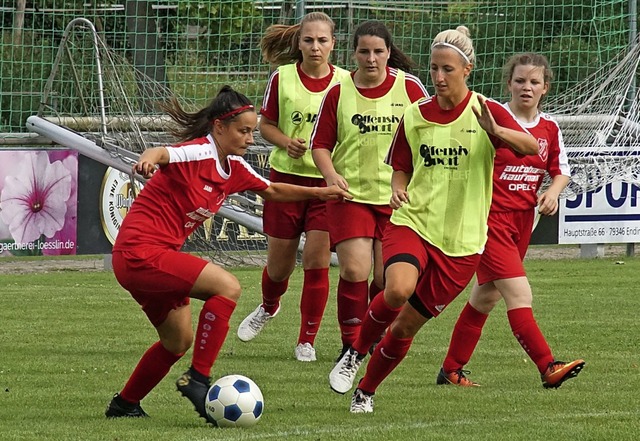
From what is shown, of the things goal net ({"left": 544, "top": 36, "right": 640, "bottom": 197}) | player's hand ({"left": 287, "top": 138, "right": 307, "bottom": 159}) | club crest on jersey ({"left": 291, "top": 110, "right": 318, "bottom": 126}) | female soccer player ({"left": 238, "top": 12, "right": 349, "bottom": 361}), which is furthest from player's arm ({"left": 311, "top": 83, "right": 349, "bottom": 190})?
goal net ({"left": 544, "top": 36, "right": 640, "bottom": 197})

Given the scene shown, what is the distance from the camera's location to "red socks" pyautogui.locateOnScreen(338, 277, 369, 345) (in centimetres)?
788

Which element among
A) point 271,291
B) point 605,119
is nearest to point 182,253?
point 271,291

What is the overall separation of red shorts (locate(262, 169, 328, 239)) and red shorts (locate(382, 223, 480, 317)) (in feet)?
6.73

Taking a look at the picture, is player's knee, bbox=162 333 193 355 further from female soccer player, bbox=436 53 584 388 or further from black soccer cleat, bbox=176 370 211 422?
female soccer player, bbox=436 53 584 388

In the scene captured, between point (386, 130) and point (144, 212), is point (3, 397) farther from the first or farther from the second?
point (386, 130)

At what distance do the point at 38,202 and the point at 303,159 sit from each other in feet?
23.3

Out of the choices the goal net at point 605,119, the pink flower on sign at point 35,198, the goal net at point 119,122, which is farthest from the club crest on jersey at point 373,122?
the pink flower on sign at point 35,198

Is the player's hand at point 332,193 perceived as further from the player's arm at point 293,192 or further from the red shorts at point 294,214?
the red shorts at point 294,214

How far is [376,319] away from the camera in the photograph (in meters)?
6.31

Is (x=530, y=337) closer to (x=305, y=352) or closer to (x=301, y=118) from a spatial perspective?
(x=305, y=352)

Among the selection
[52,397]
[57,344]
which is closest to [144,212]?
[52,397]

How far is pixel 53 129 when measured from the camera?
47.6ft

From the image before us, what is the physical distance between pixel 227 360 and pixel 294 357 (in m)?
0.45

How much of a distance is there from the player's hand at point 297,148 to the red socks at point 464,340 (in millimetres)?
1419
